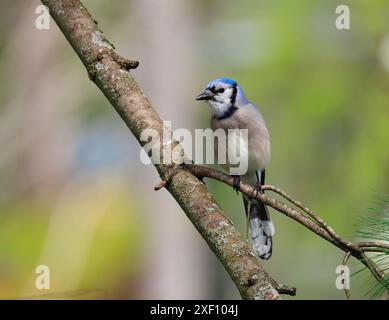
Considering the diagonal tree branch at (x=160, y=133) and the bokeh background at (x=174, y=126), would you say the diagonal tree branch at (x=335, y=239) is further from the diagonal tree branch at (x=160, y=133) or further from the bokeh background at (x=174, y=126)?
the bokeh background at (x=174, y=126)

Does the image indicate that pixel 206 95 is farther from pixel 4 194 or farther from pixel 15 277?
pixel 4 194

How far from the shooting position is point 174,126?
8.03 m

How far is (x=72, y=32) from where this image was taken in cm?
298

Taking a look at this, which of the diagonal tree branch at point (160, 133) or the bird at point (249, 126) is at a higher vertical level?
the bird at point (249, 126)

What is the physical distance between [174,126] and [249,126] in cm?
367

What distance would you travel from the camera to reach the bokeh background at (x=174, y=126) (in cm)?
830

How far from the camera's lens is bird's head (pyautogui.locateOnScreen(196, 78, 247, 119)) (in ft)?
14.6

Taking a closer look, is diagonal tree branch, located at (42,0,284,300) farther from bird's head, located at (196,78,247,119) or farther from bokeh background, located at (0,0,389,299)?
bokeh background, located at (0,0,389,299)

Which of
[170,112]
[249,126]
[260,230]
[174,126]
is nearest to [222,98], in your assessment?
[249,126]

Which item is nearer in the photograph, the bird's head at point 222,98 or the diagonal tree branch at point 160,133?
the diagonal tree branch at point 160,133

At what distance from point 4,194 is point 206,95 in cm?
537

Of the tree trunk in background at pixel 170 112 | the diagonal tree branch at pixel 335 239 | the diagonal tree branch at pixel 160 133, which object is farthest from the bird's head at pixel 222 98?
the tree trunk in background at pixel 170 112

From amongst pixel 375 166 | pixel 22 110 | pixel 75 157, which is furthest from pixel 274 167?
pixel 22 110

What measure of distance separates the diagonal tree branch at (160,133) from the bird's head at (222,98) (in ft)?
5.07
